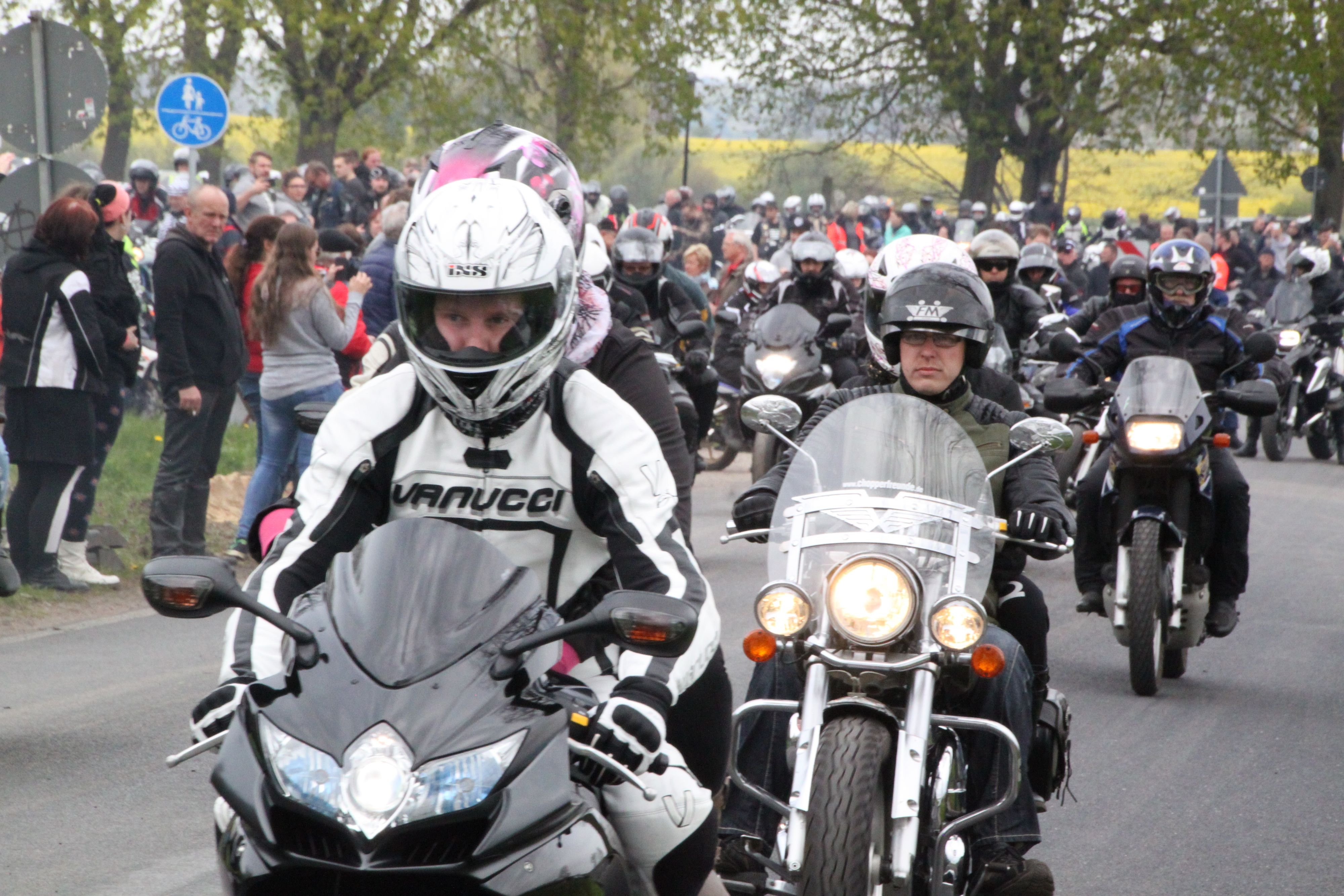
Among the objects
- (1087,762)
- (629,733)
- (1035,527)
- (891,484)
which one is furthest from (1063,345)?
(629,733)

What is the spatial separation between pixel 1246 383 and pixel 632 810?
556 centimetres

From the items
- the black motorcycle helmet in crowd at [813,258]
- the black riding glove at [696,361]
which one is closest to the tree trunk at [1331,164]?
the black motorcycle helmet in crowd at [813,258]

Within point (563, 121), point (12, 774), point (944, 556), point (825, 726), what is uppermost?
point (563, 121)

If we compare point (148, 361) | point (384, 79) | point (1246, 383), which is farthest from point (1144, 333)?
point (384, 79)

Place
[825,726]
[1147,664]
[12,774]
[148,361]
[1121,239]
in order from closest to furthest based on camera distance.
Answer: [825,726], [12,774], [1147,664], [148,361], [1121,239]

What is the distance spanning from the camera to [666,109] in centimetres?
3031

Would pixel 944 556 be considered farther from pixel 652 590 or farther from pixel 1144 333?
pixel 1144 333

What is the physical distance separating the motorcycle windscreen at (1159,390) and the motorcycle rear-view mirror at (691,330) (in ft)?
12.9

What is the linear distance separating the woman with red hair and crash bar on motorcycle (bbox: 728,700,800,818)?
578 centimetres

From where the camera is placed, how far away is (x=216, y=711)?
2814 mm

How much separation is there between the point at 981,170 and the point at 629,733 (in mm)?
38842

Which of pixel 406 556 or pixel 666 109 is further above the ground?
pixel 666 109

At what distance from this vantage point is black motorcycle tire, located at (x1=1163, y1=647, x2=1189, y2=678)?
26.5ft

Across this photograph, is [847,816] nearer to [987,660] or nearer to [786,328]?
[987,660]
